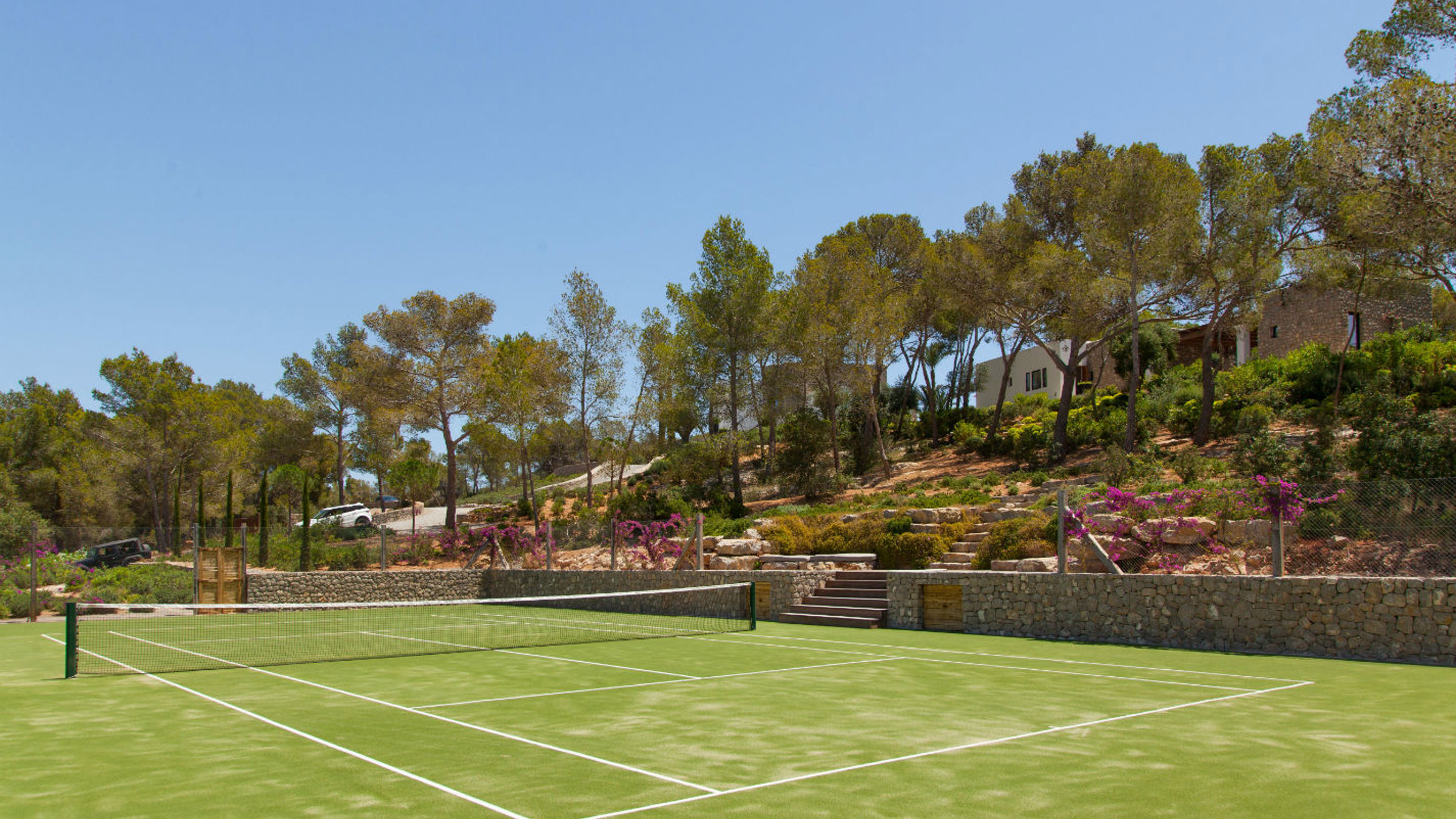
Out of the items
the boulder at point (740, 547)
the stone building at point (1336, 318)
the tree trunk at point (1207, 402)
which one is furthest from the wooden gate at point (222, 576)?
the stone building at point (1336, 318)

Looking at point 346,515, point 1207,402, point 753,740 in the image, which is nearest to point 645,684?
point 753,740

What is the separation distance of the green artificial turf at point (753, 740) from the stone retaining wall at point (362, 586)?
13.4 meters

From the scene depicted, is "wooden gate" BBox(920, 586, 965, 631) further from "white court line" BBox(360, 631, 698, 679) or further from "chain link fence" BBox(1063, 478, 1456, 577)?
"white court line" BBox(360, 631, 698, 679)

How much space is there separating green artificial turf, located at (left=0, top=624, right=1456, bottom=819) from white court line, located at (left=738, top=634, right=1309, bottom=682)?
9 cm

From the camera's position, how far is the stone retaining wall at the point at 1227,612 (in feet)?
34.0

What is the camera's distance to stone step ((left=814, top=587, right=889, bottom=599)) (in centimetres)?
1711

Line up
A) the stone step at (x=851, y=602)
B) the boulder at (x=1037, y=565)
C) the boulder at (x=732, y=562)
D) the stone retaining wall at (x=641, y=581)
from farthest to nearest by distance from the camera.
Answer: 1. the boulder at (x=732, y=562)
2. the stone retaining wall at (x=641, y=581)
3. the stone step at (x=851, y=602)
4. the boulder at (x=1037, y=565)

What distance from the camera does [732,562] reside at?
21.7m

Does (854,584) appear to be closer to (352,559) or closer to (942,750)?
(942,750)

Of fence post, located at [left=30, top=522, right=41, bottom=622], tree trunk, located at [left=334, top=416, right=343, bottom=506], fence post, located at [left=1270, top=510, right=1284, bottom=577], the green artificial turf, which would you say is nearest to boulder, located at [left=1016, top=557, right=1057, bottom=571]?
the green artificial turf

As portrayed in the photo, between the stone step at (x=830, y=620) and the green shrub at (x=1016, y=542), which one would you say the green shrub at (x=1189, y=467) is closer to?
the green shrub at (x=1016, y=542)

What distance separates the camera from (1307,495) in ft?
42.1

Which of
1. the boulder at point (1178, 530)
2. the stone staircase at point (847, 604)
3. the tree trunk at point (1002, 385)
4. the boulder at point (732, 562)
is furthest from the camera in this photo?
the tree trunk at point (1002, 385)

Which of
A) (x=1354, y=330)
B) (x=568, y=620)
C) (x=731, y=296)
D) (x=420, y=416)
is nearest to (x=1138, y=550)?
(x=568, y=620)
